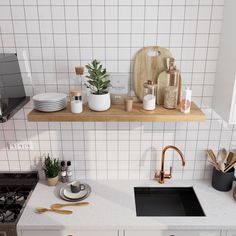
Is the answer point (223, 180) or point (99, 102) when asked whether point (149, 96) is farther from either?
point (223, 180)

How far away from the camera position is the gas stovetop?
5.70ft

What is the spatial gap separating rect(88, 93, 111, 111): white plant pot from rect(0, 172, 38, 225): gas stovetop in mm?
857

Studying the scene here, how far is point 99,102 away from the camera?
166 centimetres

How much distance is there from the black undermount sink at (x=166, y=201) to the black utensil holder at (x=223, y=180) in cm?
19

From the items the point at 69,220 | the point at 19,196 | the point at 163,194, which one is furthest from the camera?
the point at 163,194

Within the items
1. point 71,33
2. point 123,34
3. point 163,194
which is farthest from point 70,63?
point 163,194

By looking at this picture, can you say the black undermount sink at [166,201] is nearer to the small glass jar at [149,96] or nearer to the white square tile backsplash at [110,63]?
the white square tile backsplash at [110,63]

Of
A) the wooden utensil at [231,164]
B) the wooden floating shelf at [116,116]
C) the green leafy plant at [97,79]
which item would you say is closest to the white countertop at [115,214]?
the wooden utensil at [231,164]

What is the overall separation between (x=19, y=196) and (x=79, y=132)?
646mm

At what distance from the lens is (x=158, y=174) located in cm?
212

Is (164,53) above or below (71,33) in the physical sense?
below

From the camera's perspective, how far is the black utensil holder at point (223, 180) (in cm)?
196

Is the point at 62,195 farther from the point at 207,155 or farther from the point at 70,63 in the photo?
the point at 207,155

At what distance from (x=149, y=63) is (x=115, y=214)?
1.06m
